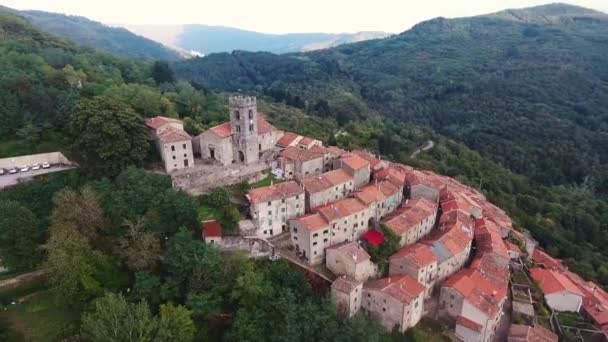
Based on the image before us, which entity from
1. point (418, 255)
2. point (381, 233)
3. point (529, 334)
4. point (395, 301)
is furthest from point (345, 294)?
point (529, 334)

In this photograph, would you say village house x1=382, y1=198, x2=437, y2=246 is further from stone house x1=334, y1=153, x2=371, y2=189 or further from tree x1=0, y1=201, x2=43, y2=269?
tree x1=0, y1=201, x2=43, y2=269

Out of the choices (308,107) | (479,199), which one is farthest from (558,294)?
(308,107)

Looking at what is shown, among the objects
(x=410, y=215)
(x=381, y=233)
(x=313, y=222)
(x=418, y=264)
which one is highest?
(x=313, y=222)

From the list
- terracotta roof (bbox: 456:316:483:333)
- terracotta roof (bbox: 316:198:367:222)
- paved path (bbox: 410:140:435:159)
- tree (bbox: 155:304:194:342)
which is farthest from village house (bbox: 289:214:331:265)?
paved path (bbox: 410:140:435:159)

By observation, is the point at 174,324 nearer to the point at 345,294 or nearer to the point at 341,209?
the point at 345,294

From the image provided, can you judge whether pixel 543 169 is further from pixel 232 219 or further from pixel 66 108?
pixel 66 108

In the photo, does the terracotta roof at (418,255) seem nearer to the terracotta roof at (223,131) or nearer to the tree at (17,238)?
the terracotta roof at (223,131)
